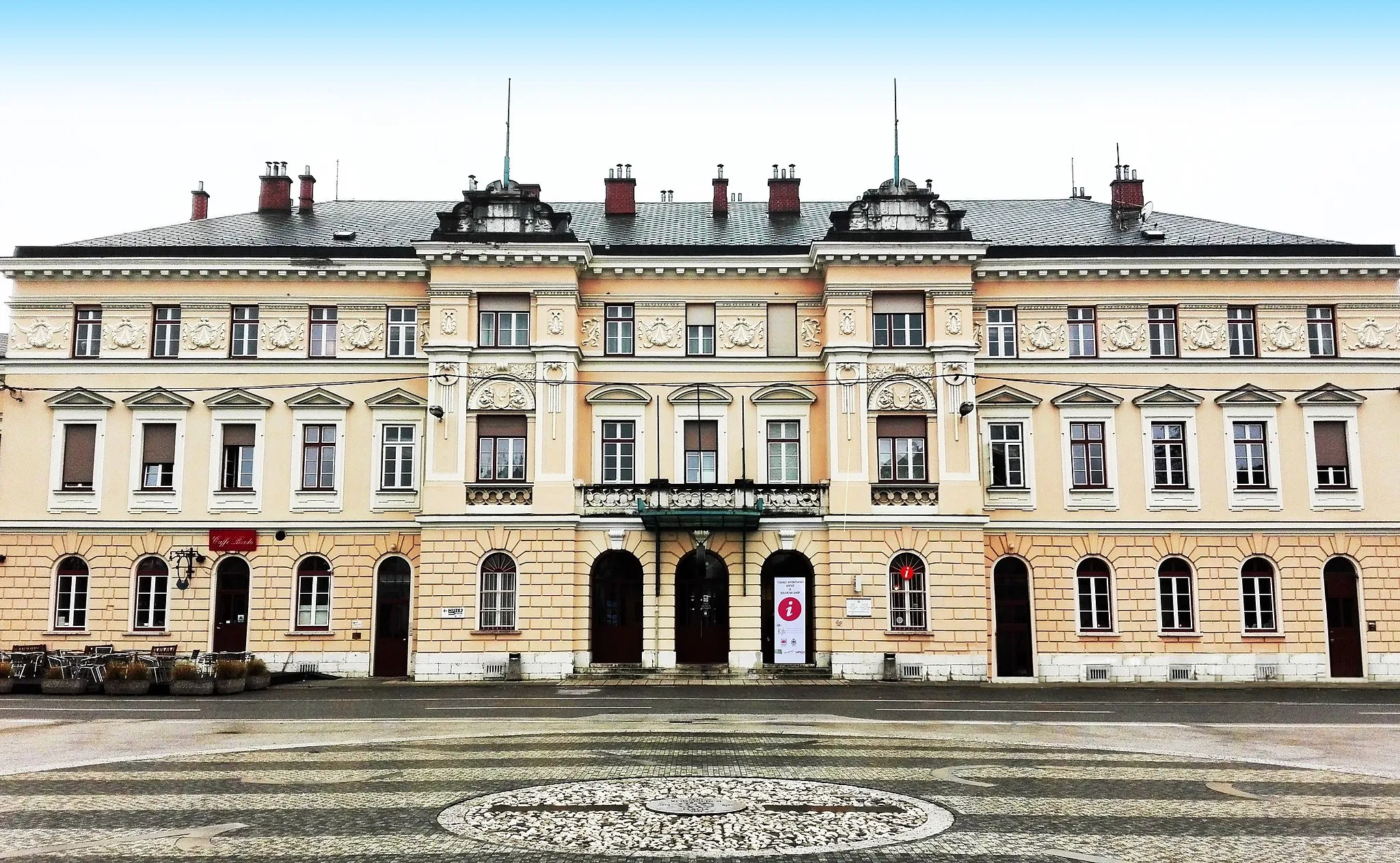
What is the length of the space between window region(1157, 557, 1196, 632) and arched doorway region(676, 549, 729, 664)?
41.2ft

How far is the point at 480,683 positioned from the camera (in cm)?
2817

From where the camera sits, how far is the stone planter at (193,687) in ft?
83.9

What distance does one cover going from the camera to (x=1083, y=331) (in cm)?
3164

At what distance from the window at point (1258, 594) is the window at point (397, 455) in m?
24.4

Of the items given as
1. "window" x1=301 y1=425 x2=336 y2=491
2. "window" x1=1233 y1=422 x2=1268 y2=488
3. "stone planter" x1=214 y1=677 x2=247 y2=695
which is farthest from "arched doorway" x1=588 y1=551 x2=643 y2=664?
"window" x1=1233 y1=422 x2=1268 y2=488

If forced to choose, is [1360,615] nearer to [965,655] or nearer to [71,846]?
[965,655]

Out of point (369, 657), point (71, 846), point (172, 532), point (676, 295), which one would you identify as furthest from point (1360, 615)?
point (172, 532)

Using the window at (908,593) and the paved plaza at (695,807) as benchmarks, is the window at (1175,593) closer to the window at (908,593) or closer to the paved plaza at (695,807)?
the window at (908,593)

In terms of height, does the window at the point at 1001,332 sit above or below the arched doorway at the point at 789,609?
above

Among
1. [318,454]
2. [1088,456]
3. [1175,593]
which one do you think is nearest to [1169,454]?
[1088,456]

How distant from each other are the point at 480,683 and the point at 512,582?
9.67ft

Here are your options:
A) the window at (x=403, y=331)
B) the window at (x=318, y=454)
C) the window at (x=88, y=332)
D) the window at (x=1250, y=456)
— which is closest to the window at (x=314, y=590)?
the window at (x=318, y=454)

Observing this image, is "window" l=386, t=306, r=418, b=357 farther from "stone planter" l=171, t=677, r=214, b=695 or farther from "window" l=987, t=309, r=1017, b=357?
"window" l=987, t=309, r=1017, b=357

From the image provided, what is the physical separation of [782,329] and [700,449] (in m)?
4.37
